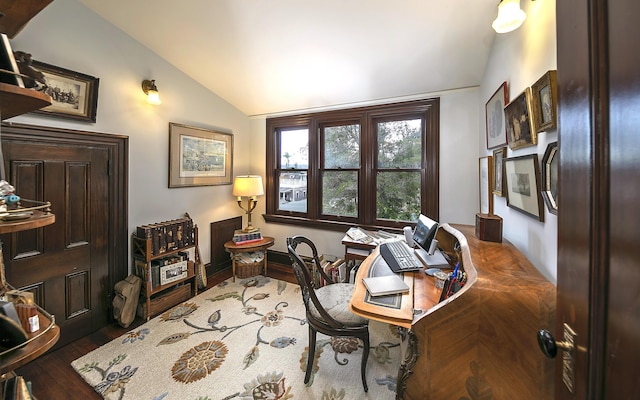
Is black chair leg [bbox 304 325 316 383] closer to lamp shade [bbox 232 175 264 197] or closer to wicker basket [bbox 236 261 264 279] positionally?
wicker basket [bbox 236 261 264 279]

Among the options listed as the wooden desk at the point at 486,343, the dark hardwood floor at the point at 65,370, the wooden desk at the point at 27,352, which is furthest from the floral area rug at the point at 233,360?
the wooden desk at the point at 27,352

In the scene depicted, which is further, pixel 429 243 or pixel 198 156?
pixel 198 156

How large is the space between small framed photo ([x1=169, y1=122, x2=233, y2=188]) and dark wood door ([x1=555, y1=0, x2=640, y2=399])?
3.28 metres

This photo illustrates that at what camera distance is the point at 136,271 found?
2.62 m

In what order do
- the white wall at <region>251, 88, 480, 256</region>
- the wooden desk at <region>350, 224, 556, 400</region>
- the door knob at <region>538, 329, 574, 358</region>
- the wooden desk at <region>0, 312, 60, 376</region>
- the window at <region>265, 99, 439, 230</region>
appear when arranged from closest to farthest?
the door knob at <region>538, 329, 574, 358</region> < the wooden desk at <region>0, 312, 60, 376</region> < the wooden desk at <region>350, 224, 556, 400</region> < the white wall at <region>251, 88, 480, 256</region> < the window at <region>265, 99, 439, 230</region>

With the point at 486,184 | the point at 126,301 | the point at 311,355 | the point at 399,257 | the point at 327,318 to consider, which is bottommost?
the point at 311,355

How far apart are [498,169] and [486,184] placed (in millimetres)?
366

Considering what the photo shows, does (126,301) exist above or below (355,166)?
below

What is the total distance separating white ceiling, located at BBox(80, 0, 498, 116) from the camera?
190 centimetres

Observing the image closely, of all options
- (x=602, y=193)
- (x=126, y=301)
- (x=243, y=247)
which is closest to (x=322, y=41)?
(x=602, y=193)

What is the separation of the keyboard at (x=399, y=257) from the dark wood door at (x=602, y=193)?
1.06 metres

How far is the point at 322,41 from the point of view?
2.24 metres

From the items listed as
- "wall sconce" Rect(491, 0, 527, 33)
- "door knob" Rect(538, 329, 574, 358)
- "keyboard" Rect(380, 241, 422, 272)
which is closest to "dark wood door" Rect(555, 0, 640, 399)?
"door knob" Rect(538, 329, 574, 358)

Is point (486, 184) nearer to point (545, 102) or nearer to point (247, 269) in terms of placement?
point (545, 102)
